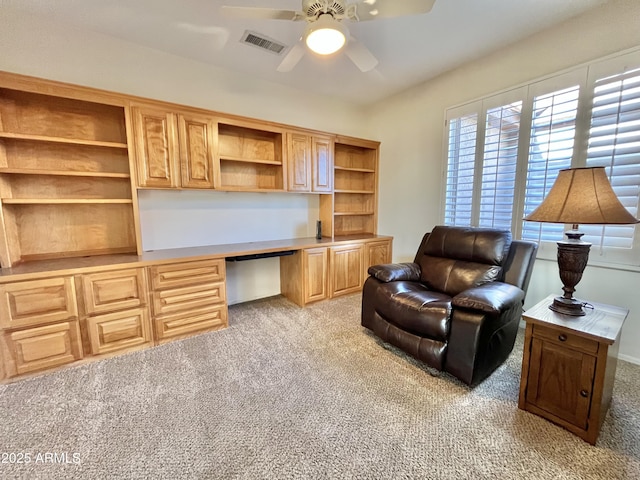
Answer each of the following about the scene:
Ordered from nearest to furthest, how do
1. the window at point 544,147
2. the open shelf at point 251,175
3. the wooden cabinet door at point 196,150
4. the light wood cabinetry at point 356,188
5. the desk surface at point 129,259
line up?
the desk surface at point 129,259, the window at point 544,147, the wooden cabinet door at point 196,150, the open shelf at point 251,175, the light wood cabinetry at point 356,188

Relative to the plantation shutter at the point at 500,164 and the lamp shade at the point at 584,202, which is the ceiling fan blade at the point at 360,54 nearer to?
the lamp shade at the point at 584,202

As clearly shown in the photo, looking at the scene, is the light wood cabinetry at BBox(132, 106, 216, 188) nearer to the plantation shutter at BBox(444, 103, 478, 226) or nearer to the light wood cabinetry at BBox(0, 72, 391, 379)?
the light wood cabinetry at BBox(0, 72, 391, 379)

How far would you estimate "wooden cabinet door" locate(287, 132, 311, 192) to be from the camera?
125 inches

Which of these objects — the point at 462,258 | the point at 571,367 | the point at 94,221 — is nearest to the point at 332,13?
the point at 462,258

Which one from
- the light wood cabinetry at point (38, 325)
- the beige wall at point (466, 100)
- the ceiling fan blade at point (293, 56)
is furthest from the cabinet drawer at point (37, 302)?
the beige wall at point (466, 100)

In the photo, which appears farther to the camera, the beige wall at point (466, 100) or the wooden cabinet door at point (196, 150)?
the wooden cabinet door at point (196, 150)

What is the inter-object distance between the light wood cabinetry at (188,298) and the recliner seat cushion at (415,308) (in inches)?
60.5

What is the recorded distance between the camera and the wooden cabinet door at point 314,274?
10.4ft

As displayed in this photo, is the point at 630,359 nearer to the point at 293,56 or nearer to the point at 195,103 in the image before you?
the point at 293,56

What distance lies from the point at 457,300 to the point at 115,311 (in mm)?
2627

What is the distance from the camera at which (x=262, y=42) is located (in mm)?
2531

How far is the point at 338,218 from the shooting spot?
13.6 feet

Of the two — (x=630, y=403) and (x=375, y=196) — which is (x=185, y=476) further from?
(x=375, y=196)

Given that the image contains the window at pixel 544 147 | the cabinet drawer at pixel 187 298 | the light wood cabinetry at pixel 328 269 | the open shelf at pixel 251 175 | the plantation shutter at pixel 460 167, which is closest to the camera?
the window at pixel 544 147
